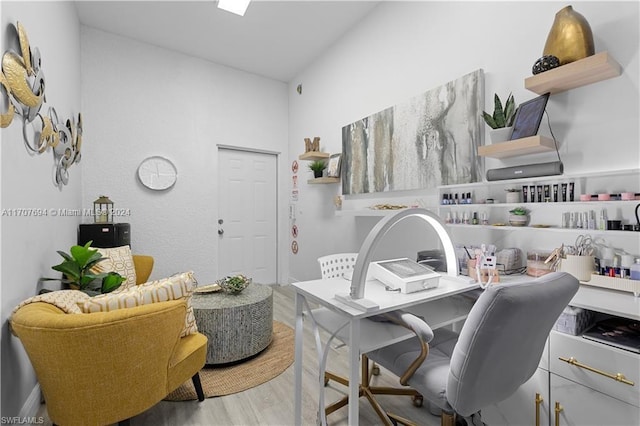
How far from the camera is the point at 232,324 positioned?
221cm

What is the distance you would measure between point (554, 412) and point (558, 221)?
1.01 m

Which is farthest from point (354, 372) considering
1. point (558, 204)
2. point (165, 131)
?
point (165, 131)

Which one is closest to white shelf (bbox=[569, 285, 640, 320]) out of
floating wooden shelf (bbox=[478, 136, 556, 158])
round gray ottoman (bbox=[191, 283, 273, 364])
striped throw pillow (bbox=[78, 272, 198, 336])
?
floating wooden shelf (bbox=[478, 136, 556, 158])

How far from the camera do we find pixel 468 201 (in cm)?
204

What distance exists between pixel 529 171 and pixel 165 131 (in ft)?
13.1

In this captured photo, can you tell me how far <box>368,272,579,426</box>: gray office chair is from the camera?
928 millimetres

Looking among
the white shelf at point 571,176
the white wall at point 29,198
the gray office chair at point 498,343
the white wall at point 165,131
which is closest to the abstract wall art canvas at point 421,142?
the white shelf at point 571,176

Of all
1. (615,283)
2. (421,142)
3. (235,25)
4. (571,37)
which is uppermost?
(235,25)

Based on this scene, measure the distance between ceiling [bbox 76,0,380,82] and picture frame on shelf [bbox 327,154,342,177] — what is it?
1.47 meters

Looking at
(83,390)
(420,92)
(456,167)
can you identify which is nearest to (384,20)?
(420,92)

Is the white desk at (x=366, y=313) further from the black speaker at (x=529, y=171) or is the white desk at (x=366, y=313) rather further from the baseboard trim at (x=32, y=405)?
the baseboard trim at (x=32, y=405)

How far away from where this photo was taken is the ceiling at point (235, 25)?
3055 millimetres

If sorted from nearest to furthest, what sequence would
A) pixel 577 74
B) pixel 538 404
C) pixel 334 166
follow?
pixel 538 404, pixel 577 74, pixel 334 166

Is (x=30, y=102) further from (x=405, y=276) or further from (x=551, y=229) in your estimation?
(x=551, y=229)
